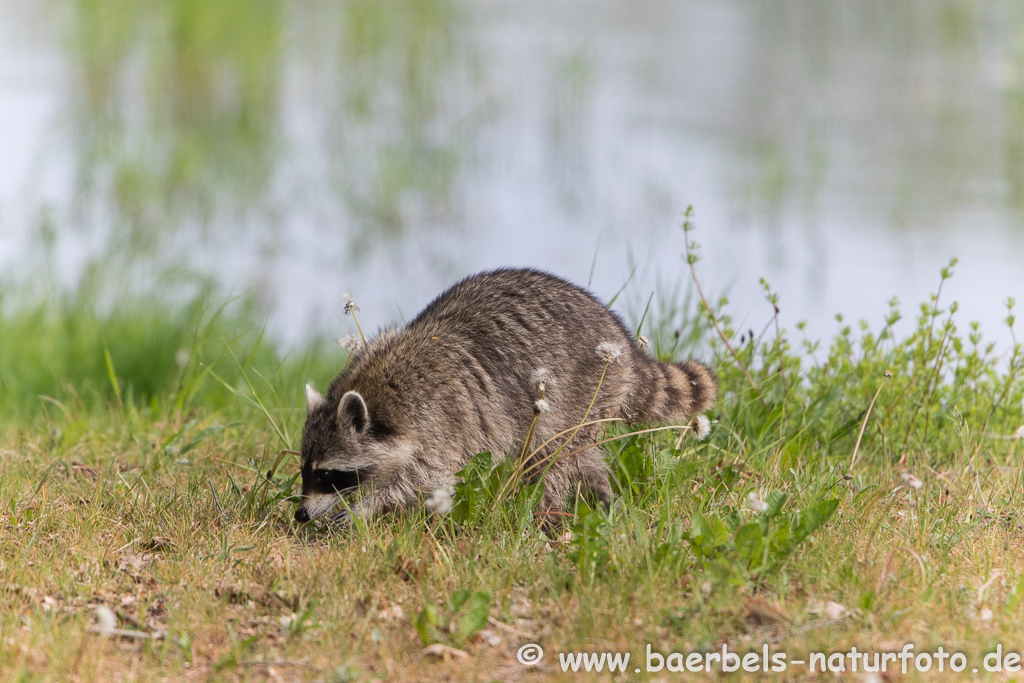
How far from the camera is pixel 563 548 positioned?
3668mm

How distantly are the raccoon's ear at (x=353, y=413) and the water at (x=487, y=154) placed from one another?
3689mm

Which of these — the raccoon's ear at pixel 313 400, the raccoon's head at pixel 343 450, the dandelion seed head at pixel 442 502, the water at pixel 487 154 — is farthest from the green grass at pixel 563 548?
the water at pixel 487 154

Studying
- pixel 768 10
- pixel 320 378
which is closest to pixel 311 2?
pixel 768 10

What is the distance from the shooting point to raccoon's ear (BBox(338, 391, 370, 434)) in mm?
4023

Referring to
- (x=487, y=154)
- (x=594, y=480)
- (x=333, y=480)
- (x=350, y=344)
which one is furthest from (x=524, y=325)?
(x=487, y=154)

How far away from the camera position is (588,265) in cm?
911

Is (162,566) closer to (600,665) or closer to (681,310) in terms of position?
(600,665)

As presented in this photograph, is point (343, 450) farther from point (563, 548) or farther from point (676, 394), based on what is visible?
point (676, 394)

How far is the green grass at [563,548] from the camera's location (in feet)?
10.1

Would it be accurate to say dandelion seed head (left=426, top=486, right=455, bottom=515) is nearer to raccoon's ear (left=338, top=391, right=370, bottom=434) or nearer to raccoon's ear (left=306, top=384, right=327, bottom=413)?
raccoon's ear (left=338, top=391, right=370, bottom=434)

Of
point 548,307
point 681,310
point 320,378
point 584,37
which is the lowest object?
point 320,378

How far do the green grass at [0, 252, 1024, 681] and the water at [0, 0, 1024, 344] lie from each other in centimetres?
280

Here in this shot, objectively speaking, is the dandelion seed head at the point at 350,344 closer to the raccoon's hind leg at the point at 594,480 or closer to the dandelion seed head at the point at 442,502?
the dandelion seed head at the point at 442,502

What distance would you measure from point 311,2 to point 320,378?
35.6 ft
